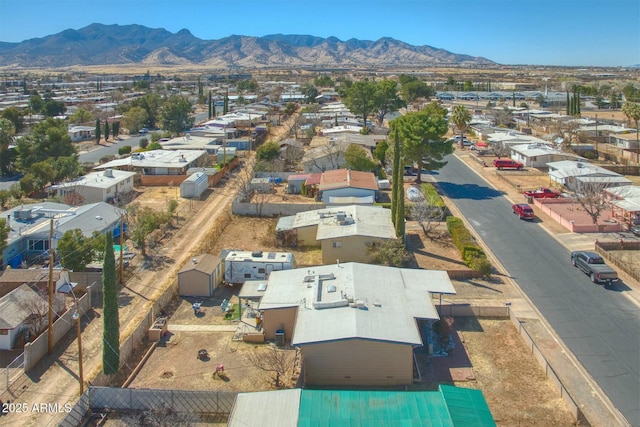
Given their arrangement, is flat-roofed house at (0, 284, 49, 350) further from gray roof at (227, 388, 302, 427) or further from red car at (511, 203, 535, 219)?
red car at (511, 203, 535, 219)

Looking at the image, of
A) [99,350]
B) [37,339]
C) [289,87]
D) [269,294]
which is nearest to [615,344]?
[269,294]

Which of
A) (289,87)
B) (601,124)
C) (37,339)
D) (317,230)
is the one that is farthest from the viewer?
(289,87)

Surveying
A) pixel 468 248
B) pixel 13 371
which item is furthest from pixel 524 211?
pixel 13 371

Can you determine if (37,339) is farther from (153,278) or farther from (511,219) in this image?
(511,219)

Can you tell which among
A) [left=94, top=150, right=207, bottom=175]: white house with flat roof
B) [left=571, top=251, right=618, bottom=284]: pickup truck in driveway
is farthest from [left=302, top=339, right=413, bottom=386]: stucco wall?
[left=94, top=150, right=207, bottom=175]: white house with flat roof

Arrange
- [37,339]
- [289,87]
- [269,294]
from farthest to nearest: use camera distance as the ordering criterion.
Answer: [289,87] < [269,294] < [37,339]
